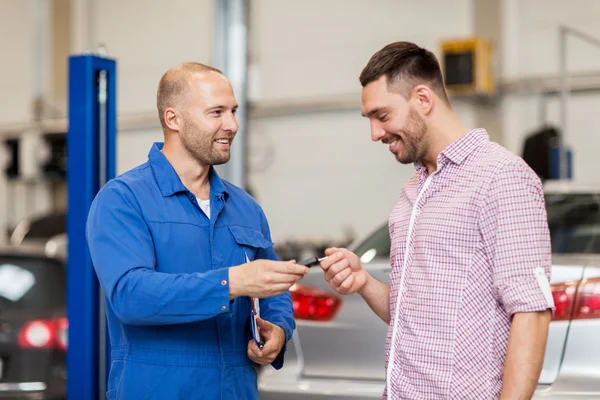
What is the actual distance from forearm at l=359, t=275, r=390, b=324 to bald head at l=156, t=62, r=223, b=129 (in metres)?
0.69

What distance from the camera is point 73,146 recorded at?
3352 mm

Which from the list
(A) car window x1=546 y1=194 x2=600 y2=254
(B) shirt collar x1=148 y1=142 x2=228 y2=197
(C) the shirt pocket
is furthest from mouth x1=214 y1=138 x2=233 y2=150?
(A) car window x1=546 y1=194 x2=600 y2=254

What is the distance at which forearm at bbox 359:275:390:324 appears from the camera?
2375 mm

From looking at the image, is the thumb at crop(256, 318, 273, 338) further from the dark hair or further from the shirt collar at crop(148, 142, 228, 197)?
the dark hair

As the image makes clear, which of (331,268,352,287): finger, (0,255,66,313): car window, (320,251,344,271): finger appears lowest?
(0,255,66,313): car window

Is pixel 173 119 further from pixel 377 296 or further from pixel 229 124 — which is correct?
pixel 377 296

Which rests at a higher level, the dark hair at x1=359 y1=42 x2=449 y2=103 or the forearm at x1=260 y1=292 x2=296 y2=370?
the dark hair at x1=359 y1=42 x2=449 y2=103

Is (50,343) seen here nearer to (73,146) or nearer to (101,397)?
(101,397)

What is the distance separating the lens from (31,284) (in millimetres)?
4590

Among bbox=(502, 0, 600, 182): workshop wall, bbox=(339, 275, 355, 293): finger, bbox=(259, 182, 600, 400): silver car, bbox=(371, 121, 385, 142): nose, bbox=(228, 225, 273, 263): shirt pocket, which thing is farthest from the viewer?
bbox=(502, 0, 600, 182): workshop wall

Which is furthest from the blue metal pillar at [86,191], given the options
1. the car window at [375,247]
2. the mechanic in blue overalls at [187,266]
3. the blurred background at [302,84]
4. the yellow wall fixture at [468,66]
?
the yellow wall fixture at [468,66]

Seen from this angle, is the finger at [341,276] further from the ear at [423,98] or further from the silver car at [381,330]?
the silver car at [381,330]

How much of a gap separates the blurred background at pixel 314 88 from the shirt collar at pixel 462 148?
19.3ft

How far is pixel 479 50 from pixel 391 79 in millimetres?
7779
